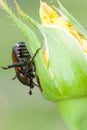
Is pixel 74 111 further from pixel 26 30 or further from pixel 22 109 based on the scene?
pixel 22 109

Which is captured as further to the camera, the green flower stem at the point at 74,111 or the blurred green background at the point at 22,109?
the blurred green background at the point at 22,109

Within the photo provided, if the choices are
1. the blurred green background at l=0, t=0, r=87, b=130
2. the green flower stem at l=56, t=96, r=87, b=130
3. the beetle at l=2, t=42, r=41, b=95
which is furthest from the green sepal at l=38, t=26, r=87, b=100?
the blurred green background at l=0, t=0, r=87, b=130

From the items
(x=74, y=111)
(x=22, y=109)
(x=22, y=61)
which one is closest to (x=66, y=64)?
(x=74, y=111)

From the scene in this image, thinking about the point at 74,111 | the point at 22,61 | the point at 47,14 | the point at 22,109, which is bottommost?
the point at 22,109

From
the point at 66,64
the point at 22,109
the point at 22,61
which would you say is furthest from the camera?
the point at 22,109

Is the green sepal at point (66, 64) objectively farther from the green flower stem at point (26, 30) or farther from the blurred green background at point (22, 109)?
the blurred green background at point (22, 109)

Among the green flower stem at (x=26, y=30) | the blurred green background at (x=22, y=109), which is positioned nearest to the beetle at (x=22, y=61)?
the green flower stem at (x=26, y=30)

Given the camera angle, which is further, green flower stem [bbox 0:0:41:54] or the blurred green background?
the blurred green background

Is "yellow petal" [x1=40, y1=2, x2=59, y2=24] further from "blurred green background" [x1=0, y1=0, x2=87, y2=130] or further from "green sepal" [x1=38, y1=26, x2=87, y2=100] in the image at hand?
"blurred green background" [x1=0, y1=0, x2=87, y2=130]

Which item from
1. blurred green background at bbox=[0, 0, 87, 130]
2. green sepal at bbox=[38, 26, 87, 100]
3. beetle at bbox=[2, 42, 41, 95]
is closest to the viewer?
green sepal at bbox=[38, 26, 87, 100]
